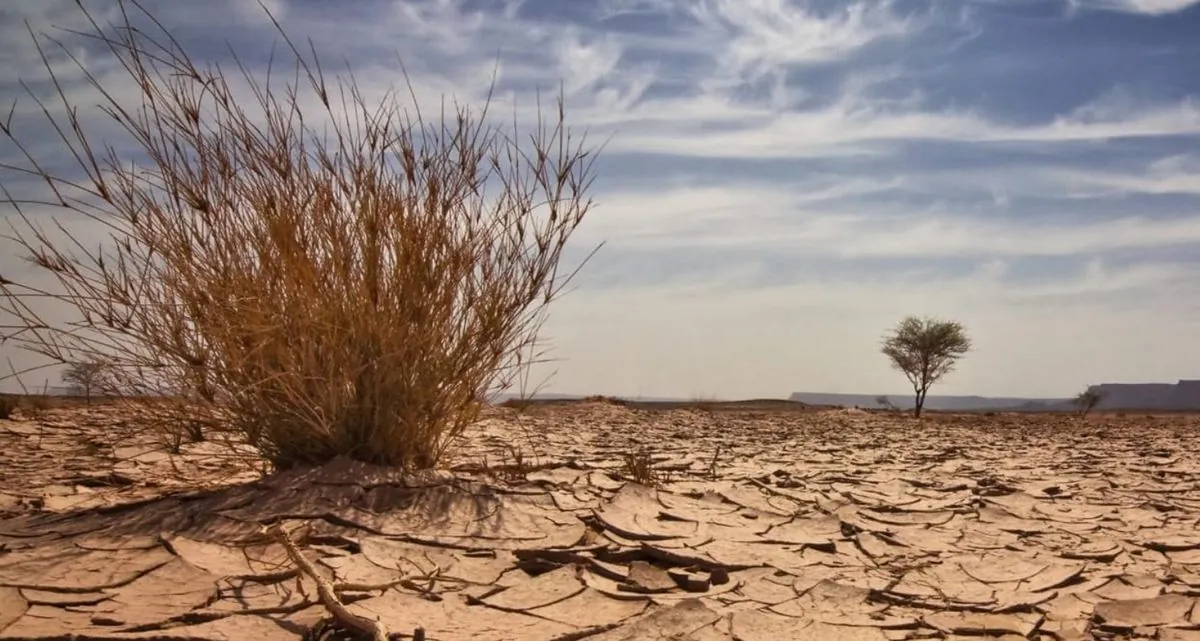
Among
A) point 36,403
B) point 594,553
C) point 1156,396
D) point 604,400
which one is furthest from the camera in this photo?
point 1156,396

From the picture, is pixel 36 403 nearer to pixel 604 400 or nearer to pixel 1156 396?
pixel 604 400

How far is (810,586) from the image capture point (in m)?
2.62

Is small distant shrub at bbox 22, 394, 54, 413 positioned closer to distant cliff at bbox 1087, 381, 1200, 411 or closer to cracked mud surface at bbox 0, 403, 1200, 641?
cracked mud surface at bbox 0, 403, 1200, 641

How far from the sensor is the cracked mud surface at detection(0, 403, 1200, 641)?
2.27 metres

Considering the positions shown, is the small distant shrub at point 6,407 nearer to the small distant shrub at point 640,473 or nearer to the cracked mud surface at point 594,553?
the cracked mud surface at point 594,553

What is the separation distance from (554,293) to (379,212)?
0.73 m

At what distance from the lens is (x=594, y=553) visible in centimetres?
280

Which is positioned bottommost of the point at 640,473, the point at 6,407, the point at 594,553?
the point at 594,553

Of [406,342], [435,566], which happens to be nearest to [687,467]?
[406,342]

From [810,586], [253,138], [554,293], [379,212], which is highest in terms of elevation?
[253,138]

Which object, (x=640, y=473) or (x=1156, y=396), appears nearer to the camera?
(x=640, y=473)

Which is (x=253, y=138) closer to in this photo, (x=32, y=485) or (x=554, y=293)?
(x=554, y=293)

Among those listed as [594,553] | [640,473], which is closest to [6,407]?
[640,473]

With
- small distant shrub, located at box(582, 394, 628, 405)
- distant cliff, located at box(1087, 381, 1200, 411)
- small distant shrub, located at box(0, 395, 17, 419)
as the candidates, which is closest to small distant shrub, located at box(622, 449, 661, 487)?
small distant shrub, located at box(0, 395, 17, 419)
